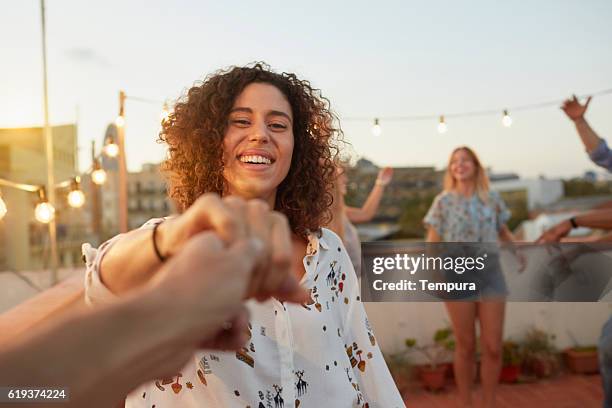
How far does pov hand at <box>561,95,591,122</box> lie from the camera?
6.82 ft

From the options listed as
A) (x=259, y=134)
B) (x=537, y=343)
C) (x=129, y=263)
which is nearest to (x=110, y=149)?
(x=537, y=343)

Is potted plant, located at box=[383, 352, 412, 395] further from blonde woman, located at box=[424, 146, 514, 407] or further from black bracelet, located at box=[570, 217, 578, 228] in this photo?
black bracelet, located at box=[570, 217, 578, 228]

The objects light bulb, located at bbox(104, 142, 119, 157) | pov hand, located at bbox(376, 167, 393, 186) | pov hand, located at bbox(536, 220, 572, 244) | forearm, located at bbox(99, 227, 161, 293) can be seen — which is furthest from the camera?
light bulb, located at bbox(104, 142, 119, 157)

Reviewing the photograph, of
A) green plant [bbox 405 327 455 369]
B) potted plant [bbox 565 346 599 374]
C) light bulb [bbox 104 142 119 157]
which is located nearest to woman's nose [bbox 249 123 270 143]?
green plant [bbox 405 327 455 369]

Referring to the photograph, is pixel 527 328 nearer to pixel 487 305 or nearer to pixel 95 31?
pixel 487 305

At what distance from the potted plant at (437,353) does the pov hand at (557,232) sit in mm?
1290

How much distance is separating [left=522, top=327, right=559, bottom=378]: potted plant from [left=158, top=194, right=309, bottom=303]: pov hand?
3.23m

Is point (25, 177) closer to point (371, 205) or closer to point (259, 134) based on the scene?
point (371, 205)

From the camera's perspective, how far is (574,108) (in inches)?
82.6

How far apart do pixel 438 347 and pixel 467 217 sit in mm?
997

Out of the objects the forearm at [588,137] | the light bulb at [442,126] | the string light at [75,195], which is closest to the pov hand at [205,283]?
the forearm at [588,137]

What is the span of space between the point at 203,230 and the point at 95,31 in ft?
15.0

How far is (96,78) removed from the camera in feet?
18.4

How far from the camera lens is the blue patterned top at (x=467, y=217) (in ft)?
8.41
